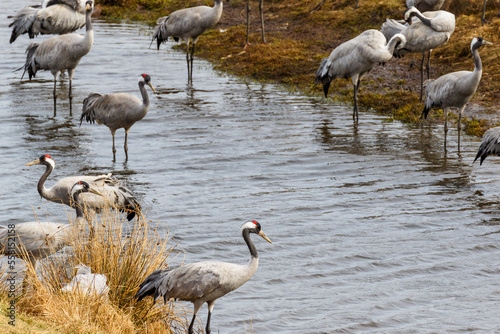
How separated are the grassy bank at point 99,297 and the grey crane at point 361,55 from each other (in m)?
7.80

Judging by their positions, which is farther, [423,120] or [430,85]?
[423,120]

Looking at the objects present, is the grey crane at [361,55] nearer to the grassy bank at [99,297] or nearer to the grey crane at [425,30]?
the grey crane at [425,30]

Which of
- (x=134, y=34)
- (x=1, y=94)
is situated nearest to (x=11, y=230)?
(x=1, y=94)

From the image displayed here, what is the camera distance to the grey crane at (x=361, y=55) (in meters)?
13.3

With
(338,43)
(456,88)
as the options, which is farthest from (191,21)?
(456,88)

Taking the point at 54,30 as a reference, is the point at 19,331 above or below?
below

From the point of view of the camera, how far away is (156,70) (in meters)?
18.2

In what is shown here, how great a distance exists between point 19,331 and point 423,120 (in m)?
10.1

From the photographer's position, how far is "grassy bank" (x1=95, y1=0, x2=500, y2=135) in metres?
14.5

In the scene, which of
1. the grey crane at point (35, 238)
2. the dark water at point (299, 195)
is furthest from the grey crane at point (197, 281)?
the grey crane at point (35, 238)

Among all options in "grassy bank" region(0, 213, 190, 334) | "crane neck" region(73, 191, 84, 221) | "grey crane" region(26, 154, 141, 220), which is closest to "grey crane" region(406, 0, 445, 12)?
"grey crane" region(26, 154, 141, 220)

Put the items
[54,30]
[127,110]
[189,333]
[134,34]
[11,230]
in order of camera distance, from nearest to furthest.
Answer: [189,333] → [11,230] → [127,110] → [54,30] → [134,34]

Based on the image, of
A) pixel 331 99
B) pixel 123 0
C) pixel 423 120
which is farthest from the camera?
pixel 123 0

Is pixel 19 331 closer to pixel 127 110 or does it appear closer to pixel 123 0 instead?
pixel 127 110
